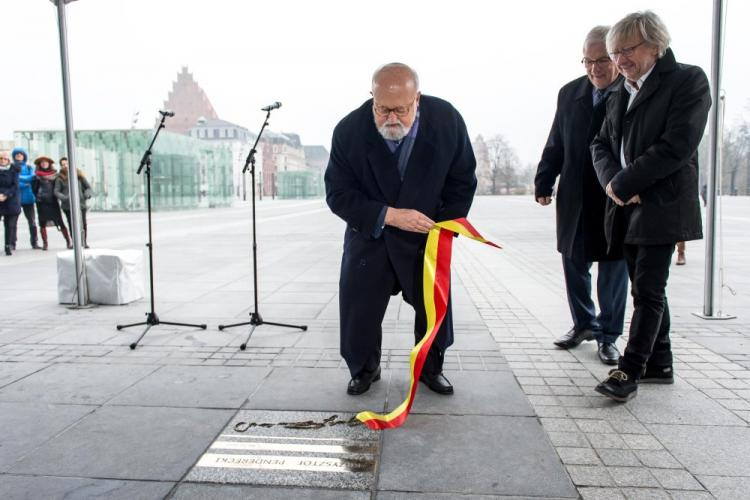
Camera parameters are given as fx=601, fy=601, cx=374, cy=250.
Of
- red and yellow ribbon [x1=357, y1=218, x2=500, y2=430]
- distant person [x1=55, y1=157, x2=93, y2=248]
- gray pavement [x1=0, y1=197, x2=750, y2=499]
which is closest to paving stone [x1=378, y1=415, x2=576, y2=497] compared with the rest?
gray pavement [x1=0, y1=197, x2=750, y2=499]

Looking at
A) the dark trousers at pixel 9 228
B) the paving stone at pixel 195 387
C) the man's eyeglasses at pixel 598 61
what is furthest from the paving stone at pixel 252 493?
the dark trousers at pixel 9 228

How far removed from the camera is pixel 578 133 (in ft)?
13.2

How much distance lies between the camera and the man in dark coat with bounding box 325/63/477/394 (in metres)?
3.10

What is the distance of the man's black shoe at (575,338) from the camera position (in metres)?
4.31

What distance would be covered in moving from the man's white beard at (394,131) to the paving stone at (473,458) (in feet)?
4.64

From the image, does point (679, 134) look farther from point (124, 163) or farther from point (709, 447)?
point (124, 163)

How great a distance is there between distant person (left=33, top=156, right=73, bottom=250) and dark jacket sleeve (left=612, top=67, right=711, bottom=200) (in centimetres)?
1104

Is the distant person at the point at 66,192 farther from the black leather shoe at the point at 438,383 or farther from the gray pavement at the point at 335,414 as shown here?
the black leather shoe at the point at 438,383

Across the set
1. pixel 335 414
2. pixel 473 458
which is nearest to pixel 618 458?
pixel 473 458

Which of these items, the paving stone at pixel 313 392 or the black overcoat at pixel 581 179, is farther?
the black overcoat at pixel 581 179

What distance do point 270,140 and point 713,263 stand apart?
110 m

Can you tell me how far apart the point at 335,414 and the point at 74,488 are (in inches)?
47.8

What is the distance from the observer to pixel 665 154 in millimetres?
3057

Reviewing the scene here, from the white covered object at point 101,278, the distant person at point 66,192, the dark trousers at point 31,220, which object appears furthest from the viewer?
the dark trousers at point 31,220
